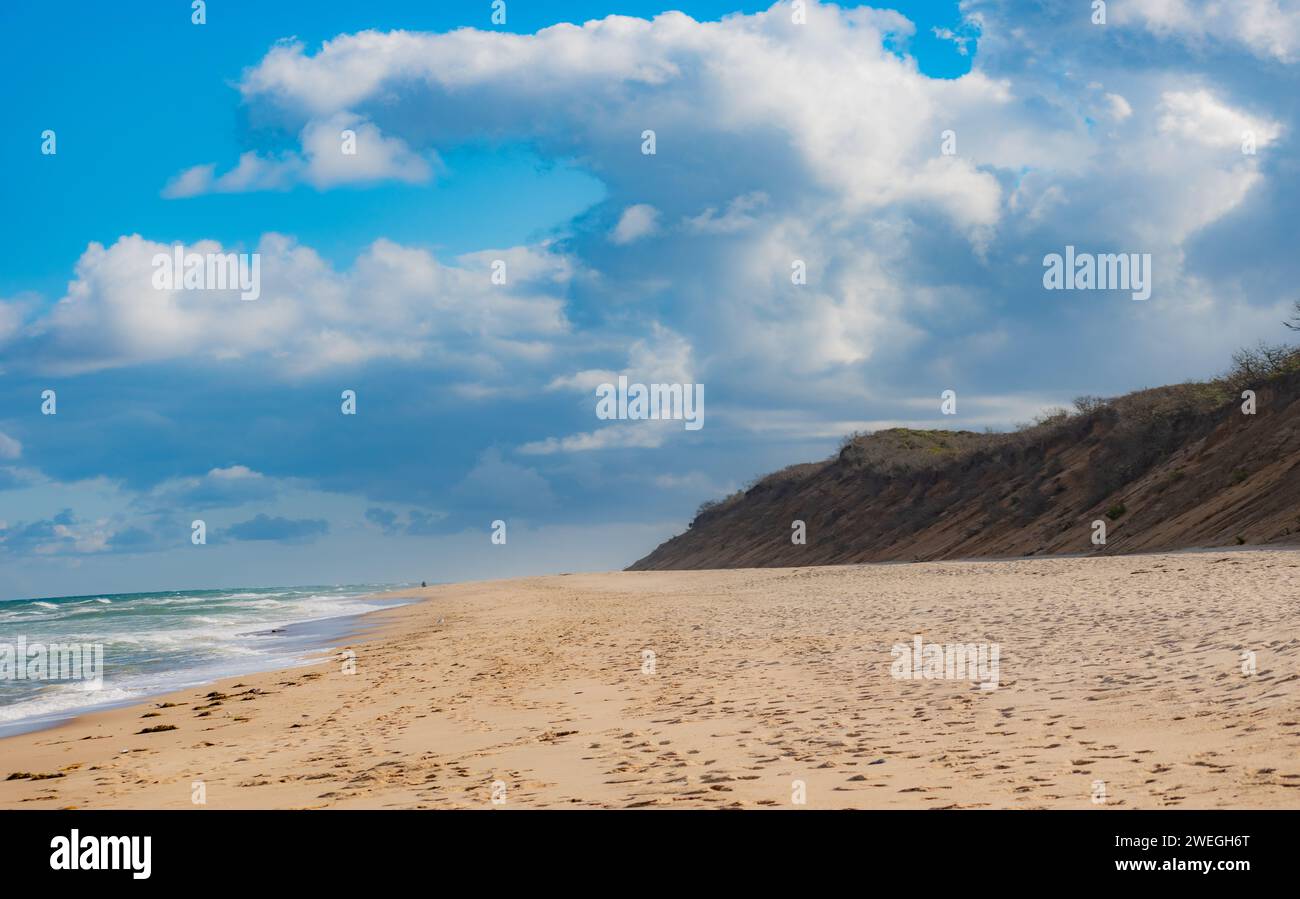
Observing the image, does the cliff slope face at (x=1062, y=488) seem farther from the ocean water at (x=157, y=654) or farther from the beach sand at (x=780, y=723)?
the ocean water at (x=157, y=654)

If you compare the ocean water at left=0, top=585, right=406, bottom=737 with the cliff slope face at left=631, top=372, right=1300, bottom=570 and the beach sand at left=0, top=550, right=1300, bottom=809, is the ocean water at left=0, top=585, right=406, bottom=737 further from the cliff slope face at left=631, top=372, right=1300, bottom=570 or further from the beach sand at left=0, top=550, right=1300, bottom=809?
the cliff slope face at left=631, top=372, right=1300, bottom=570

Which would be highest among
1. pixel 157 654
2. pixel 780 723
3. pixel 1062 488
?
pixel 1062 488

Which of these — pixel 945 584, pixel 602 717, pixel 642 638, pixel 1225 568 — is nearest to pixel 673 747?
pixel 602 717

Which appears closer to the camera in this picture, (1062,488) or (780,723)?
(780,723)

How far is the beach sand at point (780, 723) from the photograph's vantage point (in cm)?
743

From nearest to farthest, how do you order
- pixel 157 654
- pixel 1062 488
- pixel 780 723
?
pixel 780 723 → pixel 157 654 → pixel 1062 488

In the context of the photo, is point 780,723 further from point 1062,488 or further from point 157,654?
point 1062,488

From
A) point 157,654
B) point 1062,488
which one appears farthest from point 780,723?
point 1062,488

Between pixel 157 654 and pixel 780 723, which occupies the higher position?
pixel 780 723

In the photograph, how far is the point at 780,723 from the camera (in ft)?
33.8

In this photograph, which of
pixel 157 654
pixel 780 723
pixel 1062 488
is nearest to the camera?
pixel 780 723

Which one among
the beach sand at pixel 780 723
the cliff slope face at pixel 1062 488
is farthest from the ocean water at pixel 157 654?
the cliff slope face at pixel 1062 488
